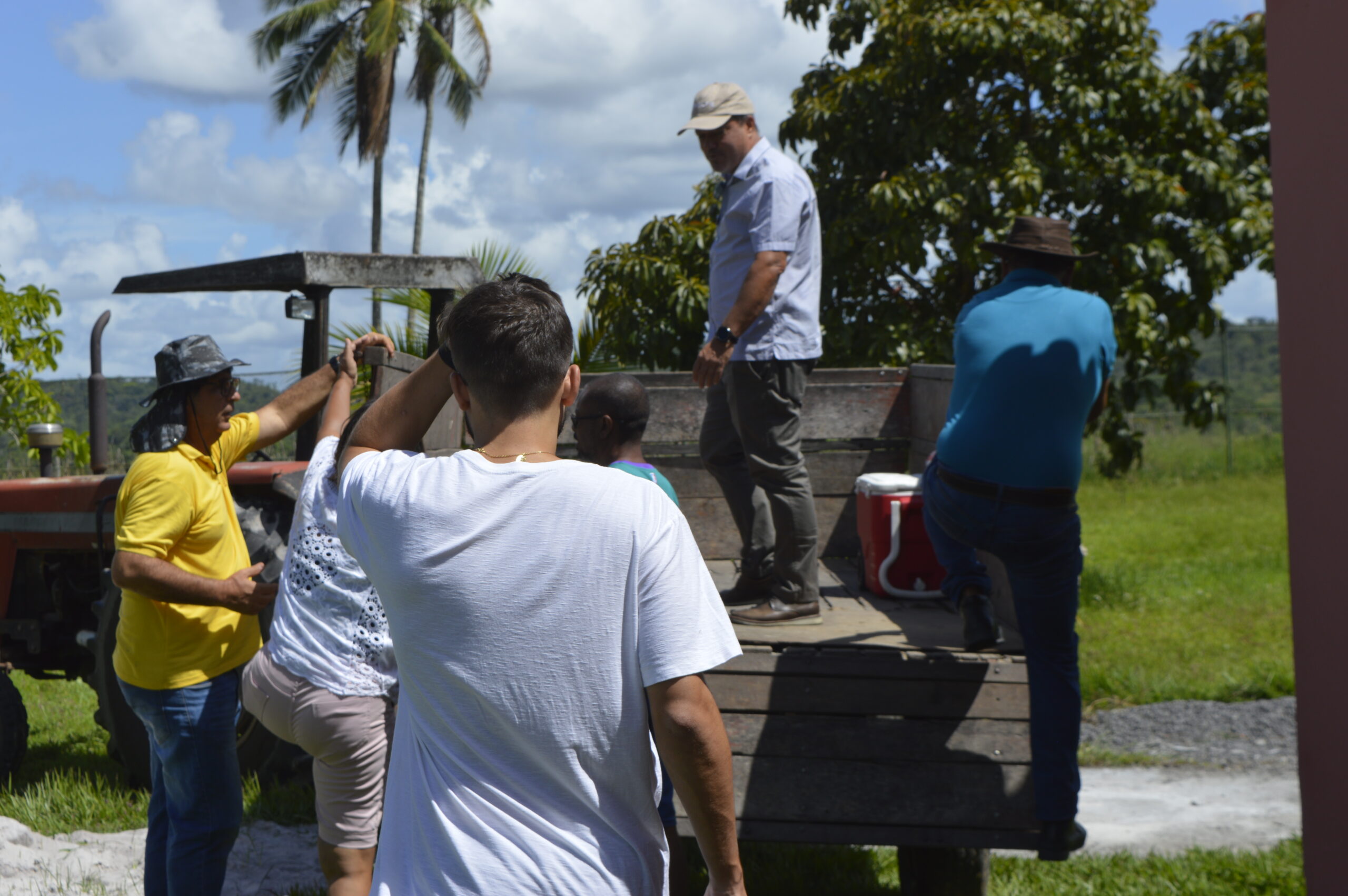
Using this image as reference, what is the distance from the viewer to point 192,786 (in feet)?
9.99

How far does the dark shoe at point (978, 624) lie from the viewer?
3256 mm

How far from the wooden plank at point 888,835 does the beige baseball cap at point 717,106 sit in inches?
86.5

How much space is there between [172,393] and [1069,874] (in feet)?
12.1

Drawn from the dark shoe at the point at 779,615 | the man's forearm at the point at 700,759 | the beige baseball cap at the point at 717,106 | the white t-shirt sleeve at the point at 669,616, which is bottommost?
the dark shoe at the point at 779,615

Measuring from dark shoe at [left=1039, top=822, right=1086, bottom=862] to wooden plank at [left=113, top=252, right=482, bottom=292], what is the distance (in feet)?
8.39

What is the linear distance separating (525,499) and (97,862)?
371 centimetres

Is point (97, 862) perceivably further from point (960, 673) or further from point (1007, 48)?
point (1007, 48)

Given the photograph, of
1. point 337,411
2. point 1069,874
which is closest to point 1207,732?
point 1069,874

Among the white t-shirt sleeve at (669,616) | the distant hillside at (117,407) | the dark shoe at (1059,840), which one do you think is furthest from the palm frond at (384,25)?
the white t-shirt sleeve at (669,616)

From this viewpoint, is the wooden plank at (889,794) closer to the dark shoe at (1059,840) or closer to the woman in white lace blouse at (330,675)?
the dark shoe at (1059,840)

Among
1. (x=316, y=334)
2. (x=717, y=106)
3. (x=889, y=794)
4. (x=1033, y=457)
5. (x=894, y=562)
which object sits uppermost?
(x=717, y=106)

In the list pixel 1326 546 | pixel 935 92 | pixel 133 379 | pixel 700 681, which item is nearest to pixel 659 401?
pixel 1326 546

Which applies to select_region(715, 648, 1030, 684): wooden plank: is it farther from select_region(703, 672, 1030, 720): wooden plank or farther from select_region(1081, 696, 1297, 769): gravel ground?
select_region(1081, 696, 1297, 769): gravel ground

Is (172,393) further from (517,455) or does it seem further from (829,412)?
(829,412)
